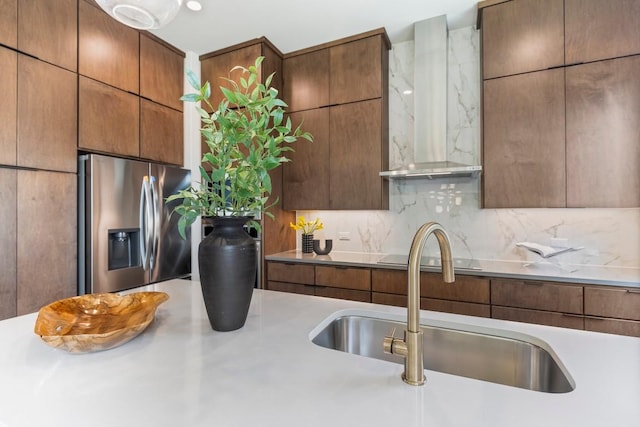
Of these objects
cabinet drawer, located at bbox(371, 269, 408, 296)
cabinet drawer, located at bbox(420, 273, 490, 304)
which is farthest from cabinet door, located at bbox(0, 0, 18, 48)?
cabinet drawer, located at bbox(420, 273, 490, 304)

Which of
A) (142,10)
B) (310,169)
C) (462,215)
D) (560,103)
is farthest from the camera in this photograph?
(310,169)

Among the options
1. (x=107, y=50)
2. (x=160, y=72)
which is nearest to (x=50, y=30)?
(x=107, y=50)

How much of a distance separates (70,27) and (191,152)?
1.29m

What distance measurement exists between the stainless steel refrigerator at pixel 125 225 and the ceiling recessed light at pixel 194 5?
4.18ft

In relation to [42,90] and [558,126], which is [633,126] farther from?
[42,90]

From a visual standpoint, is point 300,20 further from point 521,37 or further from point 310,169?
point 521,37

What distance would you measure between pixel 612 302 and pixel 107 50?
3.85m

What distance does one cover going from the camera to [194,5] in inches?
92.3

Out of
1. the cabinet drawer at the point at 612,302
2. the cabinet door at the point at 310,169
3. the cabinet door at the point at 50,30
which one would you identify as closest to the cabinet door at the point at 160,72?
the cabinet door at the point at 50,30

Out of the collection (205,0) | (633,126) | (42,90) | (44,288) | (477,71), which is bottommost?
(44,288)

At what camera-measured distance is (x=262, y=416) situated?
59 centimetres

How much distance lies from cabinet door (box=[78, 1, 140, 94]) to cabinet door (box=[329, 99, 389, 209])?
1747 mm

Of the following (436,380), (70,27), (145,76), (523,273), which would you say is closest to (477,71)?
(523,273)

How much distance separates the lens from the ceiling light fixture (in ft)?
4.03
